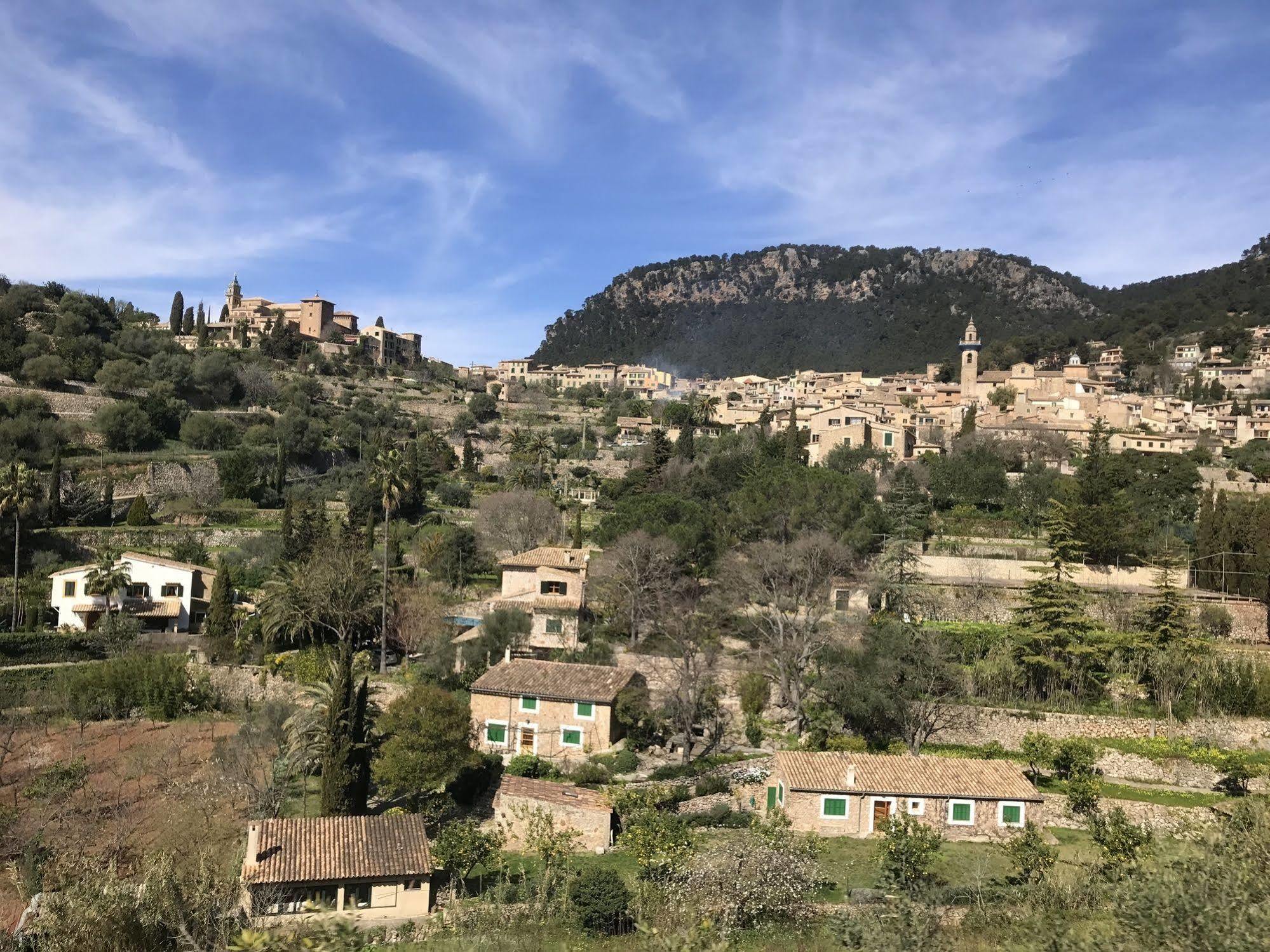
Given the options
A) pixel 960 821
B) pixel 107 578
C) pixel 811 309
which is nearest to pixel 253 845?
pixel 960 821

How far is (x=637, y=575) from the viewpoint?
3084 centimetres

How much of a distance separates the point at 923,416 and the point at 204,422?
1842 inches

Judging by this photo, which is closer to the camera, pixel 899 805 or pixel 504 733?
pixel 899 805

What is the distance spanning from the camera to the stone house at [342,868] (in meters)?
15.5

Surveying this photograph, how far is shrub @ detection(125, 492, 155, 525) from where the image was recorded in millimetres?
42531

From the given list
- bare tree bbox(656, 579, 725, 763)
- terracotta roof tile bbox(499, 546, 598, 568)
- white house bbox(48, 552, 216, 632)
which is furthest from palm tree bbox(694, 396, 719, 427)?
white house bbox(48, 552, 216, 632)

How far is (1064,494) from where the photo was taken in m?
40.5

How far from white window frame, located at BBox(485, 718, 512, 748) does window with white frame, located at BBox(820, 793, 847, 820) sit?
891 cm

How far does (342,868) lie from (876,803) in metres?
10.9

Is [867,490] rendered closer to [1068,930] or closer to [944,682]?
[944,682]

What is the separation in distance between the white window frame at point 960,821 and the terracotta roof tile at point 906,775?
0.42ft

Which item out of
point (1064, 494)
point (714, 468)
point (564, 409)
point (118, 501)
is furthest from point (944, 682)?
point (564, 409)

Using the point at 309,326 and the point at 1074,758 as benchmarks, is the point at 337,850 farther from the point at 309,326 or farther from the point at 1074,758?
the point at 309,326

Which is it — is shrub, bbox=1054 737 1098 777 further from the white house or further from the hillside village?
the white house
